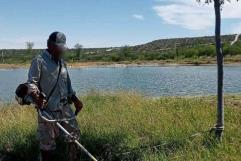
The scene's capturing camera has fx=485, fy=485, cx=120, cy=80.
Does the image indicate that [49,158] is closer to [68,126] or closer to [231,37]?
[68,126]

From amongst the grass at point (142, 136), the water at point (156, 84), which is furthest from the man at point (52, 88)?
the water at point (156, 84)

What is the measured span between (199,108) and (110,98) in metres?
4.28

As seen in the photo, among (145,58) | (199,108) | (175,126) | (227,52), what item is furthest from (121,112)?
(145,58)

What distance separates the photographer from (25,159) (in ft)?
24.8

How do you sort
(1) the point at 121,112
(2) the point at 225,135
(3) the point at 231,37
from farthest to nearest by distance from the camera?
1. (3) the point at 231,37
2. (1) the point at 121,112
3. (2) the point at 225,135

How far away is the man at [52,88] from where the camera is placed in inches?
226

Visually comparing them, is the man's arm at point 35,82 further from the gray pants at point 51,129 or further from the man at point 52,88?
the gray pants at point 51,129

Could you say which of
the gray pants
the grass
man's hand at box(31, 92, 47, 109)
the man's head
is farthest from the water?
man's hand at box(31, 92, 47, 109)

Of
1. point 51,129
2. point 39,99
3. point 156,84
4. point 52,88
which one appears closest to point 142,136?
point 51,129

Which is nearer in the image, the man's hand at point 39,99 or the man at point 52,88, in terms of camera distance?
the man's hand at point 39,99

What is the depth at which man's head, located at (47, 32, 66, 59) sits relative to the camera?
5773mm

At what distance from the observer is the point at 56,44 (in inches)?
228

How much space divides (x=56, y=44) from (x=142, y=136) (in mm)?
2490

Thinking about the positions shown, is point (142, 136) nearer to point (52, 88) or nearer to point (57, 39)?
point (52, 88)
